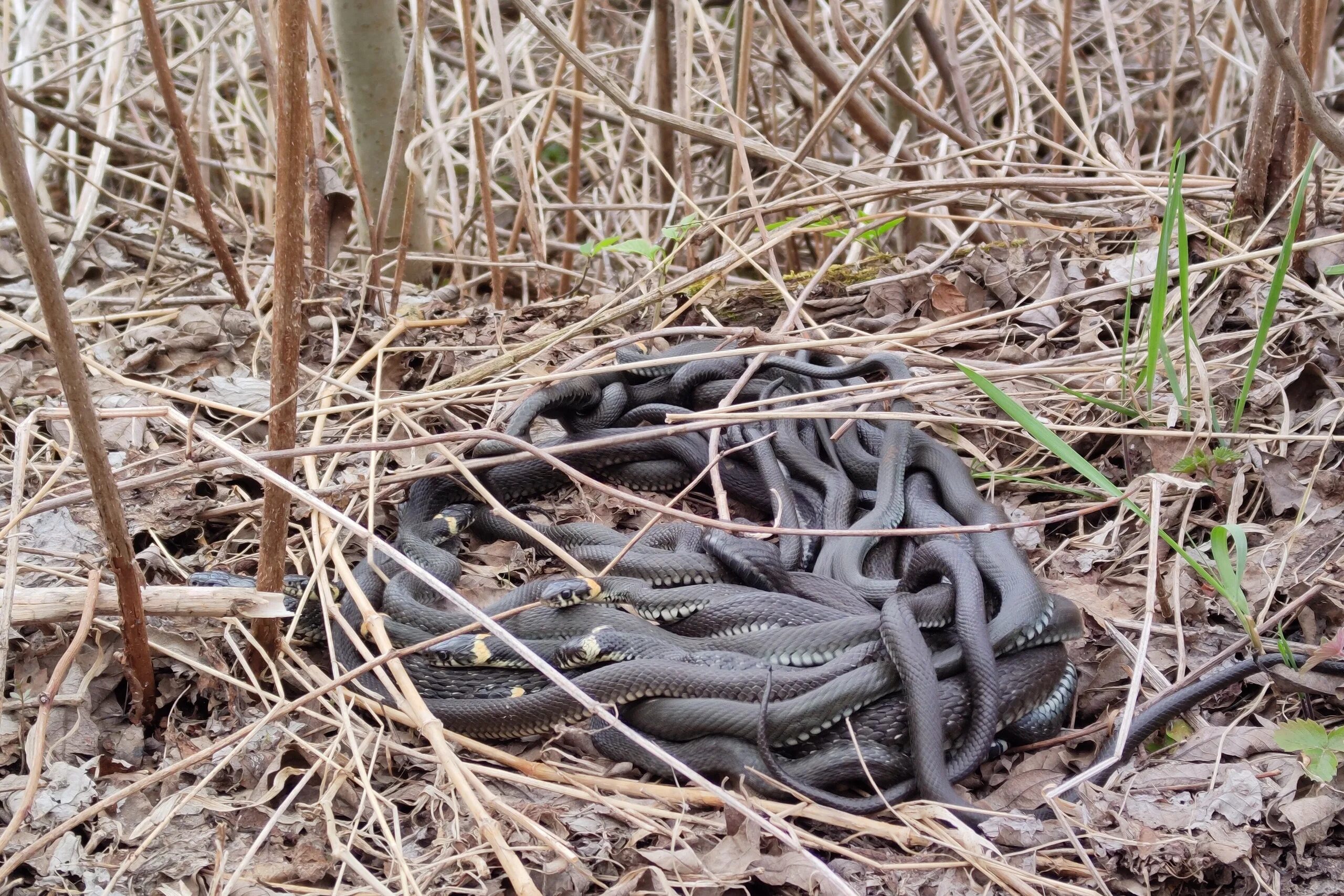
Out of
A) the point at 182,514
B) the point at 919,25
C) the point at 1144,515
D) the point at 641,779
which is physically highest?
the point at 919,25

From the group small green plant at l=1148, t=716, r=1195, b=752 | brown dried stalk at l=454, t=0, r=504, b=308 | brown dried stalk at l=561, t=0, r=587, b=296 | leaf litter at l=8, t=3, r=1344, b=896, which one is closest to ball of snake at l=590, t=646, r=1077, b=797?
leaf litter at l=8, t=3, r=1344, b=896

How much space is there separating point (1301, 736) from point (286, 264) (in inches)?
99.3

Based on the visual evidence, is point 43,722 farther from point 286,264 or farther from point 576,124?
point 576,124

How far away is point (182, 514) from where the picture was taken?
342cm

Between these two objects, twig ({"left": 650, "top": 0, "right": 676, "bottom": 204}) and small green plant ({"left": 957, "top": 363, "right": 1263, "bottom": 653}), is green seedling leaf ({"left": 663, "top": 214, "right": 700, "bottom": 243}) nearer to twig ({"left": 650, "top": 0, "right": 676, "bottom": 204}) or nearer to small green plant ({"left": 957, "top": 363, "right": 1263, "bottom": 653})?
twig ({"left": 650, "top": 0, "right": 676, "bottom": 204})

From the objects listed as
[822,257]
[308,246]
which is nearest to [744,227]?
[822,257]

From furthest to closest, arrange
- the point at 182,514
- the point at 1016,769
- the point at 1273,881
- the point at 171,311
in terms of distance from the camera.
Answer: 1. the point at 171,311
2. the point at 182,514
3. the point at 1016,769
4. the point at 1273,881

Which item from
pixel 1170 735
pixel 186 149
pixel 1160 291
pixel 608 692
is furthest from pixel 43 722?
pixel 1160 291

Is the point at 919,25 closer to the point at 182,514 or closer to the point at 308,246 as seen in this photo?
the point at 308,246

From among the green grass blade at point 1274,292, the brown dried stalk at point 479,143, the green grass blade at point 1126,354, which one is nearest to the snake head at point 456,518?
the brown dried stalk at point 479,143

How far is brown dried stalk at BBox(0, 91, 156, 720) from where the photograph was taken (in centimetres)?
185

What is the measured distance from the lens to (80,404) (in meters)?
2.11

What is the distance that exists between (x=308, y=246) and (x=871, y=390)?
3.16m

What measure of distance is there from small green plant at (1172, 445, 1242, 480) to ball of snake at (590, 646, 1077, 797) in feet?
2.72
